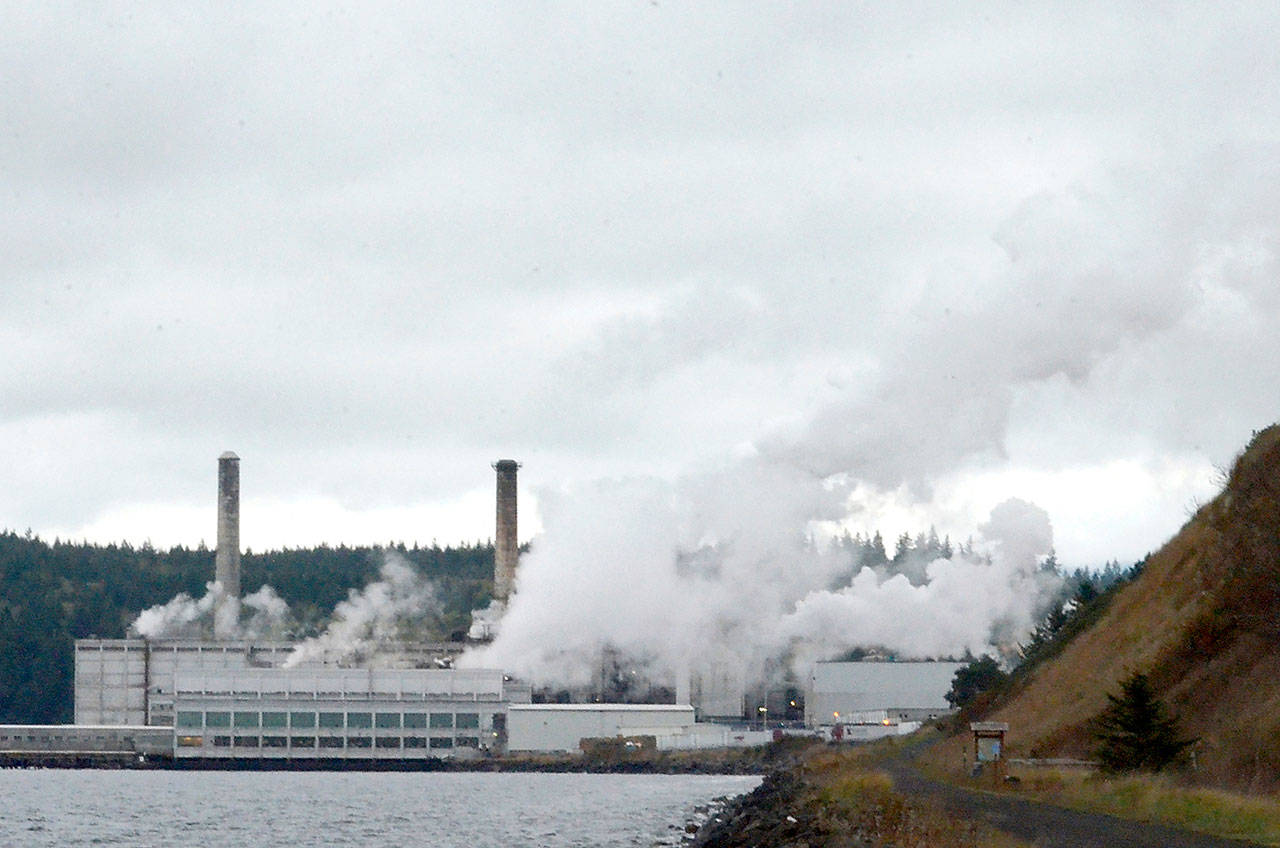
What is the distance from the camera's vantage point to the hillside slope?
56062 mm

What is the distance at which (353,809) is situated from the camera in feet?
336

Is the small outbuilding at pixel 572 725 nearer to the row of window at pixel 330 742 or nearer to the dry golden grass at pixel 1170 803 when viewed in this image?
the row of window at pixel 330 742

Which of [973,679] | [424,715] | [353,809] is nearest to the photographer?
[353,809]

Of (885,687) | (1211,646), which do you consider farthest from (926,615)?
(1211,646)

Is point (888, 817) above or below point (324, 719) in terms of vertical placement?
above

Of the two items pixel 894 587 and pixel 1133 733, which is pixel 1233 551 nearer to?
pixel 1133 733

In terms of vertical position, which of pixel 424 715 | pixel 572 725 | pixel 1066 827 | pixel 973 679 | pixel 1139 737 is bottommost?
pixel 572 725

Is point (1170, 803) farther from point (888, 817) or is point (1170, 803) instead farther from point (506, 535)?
point (506, 535)

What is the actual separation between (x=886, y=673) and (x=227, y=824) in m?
96.0

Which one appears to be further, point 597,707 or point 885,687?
point 597,707

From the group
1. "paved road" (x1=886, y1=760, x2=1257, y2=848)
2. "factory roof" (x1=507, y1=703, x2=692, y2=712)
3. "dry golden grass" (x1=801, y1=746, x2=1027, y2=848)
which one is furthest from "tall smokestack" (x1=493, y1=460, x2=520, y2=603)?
"paved road" (x1=886, y1=760, x2=1257, y2=848)

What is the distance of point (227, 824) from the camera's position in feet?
293

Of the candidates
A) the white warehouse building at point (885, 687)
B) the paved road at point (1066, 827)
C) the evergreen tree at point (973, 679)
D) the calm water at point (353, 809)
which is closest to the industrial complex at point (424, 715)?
the white warehouse building at point (885, 687)

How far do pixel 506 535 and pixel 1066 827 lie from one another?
154031 mm
